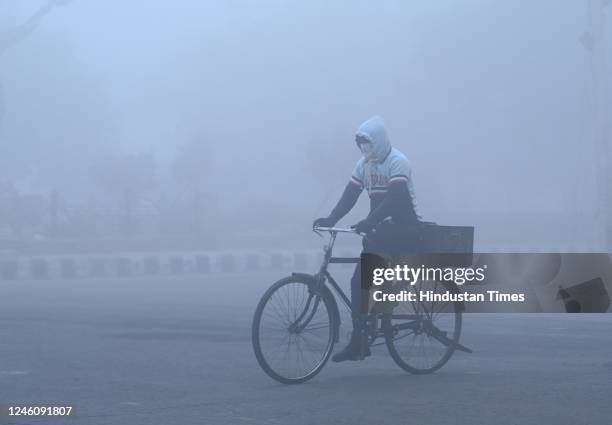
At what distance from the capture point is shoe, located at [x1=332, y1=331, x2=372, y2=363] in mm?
8164

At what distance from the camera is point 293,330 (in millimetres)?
7910

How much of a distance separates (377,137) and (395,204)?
1.63 feet

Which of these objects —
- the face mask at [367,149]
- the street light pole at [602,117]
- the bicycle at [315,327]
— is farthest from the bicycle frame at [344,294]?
the street light pole at [602,117]

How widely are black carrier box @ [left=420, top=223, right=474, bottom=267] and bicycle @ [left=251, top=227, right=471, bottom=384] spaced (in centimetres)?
31

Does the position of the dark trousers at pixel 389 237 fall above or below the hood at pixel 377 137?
below

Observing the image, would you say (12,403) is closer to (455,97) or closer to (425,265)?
(425,265)

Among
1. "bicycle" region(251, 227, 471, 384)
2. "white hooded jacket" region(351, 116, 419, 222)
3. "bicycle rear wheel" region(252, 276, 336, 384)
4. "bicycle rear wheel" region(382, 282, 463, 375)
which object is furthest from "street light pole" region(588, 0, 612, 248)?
"bicycle rear wheel" region(252, 276, 336, 384)

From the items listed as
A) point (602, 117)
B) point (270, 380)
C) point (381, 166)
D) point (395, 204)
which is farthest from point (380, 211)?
point (602, 117)

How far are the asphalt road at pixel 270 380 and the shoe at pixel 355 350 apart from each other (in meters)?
0.16

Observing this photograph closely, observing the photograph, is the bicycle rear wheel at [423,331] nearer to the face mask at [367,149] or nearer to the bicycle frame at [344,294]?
the bicycle frame at [344,294]

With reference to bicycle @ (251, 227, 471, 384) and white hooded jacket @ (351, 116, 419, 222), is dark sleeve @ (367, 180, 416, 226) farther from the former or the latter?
bicycle @ (251, 227, 471, 384)

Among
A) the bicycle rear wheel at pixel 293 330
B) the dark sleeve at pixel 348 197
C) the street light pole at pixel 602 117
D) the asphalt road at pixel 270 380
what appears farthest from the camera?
the street light pole at pixel 602 117

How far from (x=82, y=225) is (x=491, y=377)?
5072cm

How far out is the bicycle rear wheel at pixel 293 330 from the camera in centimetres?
780
